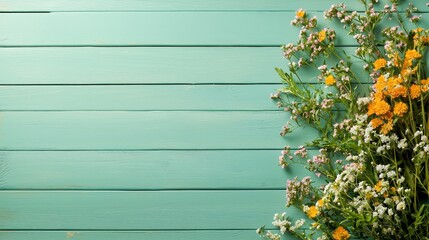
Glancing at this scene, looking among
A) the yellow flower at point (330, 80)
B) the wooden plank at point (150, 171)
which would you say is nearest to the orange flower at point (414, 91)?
the yellow flower at point (330, 80)

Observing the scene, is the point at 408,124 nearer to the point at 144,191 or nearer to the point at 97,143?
the point at 144,191

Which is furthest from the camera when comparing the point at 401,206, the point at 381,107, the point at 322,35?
the point at 322,35

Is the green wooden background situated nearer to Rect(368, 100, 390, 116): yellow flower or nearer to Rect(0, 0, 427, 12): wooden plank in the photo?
Rect(0, 0, 427, 12): wooden plank

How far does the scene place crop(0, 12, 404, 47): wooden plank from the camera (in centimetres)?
175

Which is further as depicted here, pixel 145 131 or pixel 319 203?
pixel 145 131

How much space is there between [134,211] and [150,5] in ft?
1.98

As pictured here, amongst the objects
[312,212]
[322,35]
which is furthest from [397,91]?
[312,212]

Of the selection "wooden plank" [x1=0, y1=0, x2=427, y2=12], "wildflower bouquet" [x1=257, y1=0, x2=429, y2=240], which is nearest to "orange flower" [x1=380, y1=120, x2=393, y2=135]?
"wildflower bouquet" [x1=257, y1=0, x2=429, y2=240]

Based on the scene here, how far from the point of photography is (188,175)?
67.9 inches

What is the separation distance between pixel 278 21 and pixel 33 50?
0.73 meters

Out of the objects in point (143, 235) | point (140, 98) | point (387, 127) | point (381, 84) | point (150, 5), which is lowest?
point (143, 235)

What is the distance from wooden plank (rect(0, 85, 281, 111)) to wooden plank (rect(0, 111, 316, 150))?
21 mm

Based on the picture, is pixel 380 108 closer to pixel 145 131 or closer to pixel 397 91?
pixel 397 91

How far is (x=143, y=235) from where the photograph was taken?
1714mm
